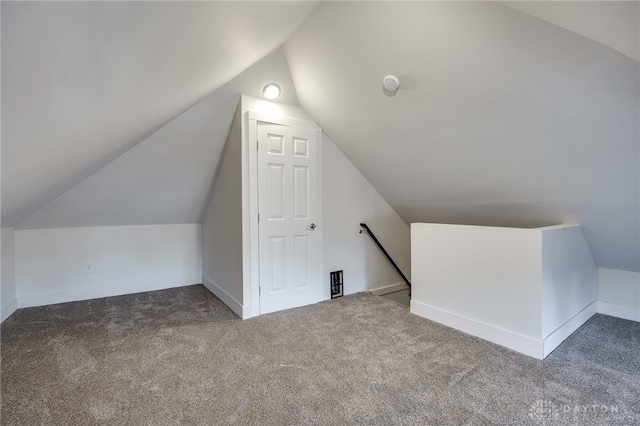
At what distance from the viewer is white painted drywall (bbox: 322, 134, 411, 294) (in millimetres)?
3373

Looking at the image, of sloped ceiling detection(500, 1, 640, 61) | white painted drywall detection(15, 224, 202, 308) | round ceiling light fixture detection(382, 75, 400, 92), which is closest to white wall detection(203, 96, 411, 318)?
white painted drywall detection(15, 224, 202, 308)

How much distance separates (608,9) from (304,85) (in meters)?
2.22

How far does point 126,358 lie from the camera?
6.79ft

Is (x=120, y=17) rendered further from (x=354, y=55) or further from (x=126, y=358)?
(x=126, y=358)

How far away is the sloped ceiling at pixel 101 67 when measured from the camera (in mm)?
889

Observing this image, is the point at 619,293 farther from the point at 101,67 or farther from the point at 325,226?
the point at 101,67

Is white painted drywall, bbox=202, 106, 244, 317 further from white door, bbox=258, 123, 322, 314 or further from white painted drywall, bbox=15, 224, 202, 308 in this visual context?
white painted drywall, bbox=15, 224, 202, 308

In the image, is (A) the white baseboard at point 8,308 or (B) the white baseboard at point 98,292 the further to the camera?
(B) the white baseboard at point 98,292

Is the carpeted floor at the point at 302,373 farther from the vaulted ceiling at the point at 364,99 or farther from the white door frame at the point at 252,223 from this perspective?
the vaulted ceiling at the point at 364,99

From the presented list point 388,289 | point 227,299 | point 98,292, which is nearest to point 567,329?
point 388,289

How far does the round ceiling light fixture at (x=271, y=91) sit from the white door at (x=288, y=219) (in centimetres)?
31

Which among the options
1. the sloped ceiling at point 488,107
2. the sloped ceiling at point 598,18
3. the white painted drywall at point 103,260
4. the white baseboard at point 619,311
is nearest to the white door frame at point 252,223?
the sloped ceiling at point 488,107

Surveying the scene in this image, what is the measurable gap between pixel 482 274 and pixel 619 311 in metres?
1.64

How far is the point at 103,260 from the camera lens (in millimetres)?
3602
